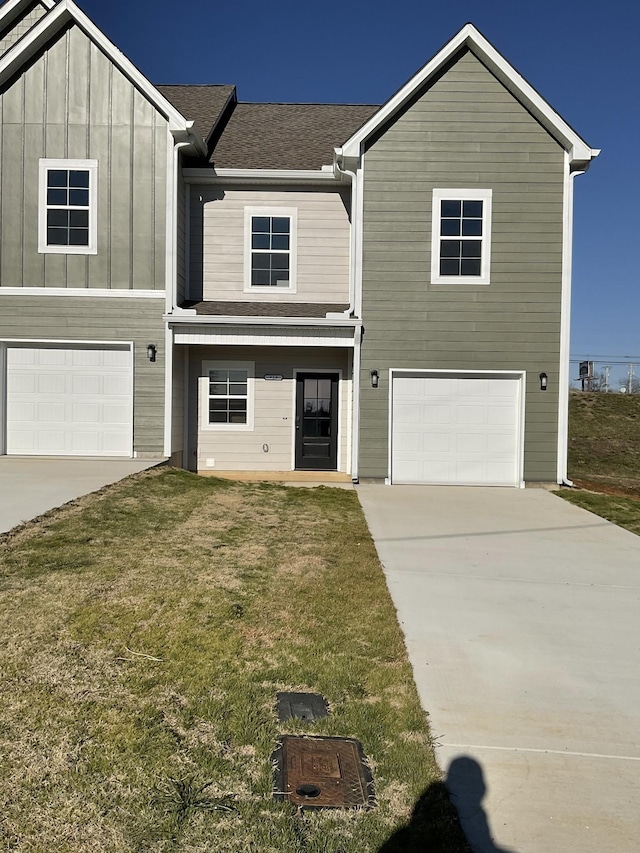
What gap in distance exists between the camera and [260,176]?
12.2m

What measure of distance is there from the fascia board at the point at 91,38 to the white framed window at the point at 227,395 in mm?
4480

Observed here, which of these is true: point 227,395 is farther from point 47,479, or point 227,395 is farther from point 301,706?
point 301,706

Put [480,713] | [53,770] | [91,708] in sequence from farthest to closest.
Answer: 1. [480,713]
2. [91,708]
3. [53,770]

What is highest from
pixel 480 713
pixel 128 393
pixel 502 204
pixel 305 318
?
pixel 502 204

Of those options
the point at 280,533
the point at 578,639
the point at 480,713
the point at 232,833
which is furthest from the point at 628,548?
the point at 232,833

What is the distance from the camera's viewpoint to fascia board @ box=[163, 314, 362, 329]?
36.5 feet

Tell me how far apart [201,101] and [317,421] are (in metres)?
8.79

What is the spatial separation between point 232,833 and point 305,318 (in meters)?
9.62

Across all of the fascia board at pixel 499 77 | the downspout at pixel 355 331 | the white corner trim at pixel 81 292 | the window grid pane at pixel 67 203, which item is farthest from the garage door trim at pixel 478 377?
the window grid pane at pixel 67 203

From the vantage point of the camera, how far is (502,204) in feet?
36.7

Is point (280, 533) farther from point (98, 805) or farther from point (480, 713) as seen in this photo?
point (98, 805)

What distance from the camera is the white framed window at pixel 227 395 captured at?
12594 mm

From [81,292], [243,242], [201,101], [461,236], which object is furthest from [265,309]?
[201,101]

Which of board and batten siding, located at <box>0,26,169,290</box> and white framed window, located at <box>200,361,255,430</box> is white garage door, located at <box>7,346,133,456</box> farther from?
white framed window, located at <box>200,361,255,430</box>
